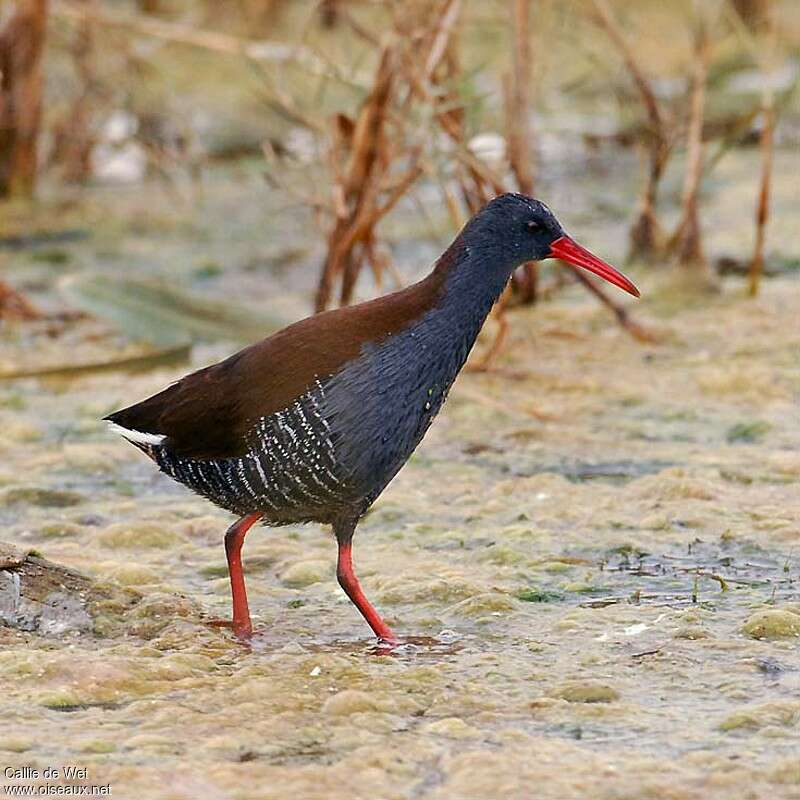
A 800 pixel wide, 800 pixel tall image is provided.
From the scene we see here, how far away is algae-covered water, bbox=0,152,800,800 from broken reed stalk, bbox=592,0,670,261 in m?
0.44

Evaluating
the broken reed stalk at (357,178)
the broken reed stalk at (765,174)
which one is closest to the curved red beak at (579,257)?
the broken reed stalk at (357,178)

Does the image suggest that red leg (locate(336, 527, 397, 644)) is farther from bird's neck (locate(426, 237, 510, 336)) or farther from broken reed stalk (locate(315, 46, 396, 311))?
A: broken reed stalk (locate(315, 46, 396, 311))

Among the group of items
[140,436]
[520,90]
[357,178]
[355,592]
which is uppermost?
[520,90]

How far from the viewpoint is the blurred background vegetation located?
598 cm

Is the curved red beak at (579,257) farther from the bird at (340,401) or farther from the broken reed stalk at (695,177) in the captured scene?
the broken reed stalk at (695,177)

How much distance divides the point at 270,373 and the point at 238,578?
0.51 metres

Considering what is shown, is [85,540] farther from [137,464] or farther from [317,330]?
[317,330]

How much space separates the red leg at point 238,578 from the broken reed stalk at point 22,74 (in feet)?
14.8

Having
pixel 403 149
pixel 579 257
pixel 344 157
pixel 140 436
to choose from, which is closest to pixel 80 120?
pixel 344 157

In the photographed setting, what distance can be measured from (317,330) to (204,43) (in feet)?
12.7

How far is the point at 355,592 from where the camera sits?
13.0ft

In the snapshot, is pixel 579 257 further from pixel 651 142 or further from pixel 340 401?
pixel 651 142

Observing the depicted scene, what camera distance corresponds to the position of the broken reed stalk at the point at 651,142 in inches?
260

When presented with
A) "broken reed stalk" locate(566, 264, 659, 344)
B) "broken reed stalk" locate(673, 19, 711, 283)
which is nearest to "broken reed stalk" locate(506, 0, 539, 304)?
"broken reed stalk" locate(566, 264, 659, 344)
